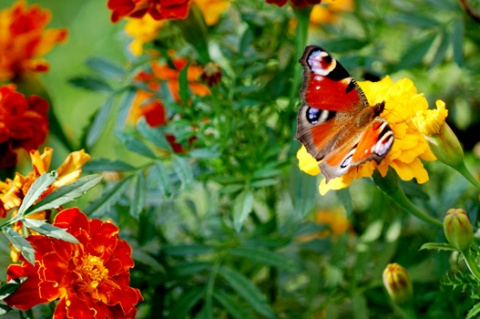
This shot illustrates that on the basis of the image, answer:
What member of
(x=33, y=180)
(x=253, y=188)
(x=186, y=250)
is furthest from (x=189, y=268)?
(x=33, y=180)

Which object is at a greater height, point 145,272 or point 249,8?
point 249,8

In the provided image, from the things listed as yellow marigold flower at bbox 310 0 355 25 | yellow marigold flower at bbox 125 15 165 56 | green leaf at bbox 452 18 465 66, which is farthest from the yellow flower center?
yellow marigold flower at bbox 310 0 355 25

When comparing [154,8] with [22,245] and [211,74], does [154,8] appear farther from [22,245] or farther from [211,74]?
[22,245]

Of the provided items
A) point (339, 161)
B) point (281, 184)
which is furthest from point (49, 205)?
point (281, 184)

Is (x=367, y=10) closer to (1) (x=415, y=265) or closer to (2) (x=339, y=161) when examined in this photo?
(1) (x=415, y=265)

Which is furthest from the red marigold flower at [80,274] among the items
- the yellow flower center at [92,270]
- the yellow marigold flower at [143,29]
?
the yellow marigold flower at [143,29]

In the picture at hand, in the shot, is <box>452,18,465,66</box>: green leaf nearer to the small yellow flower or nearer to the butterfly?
the butterfly
